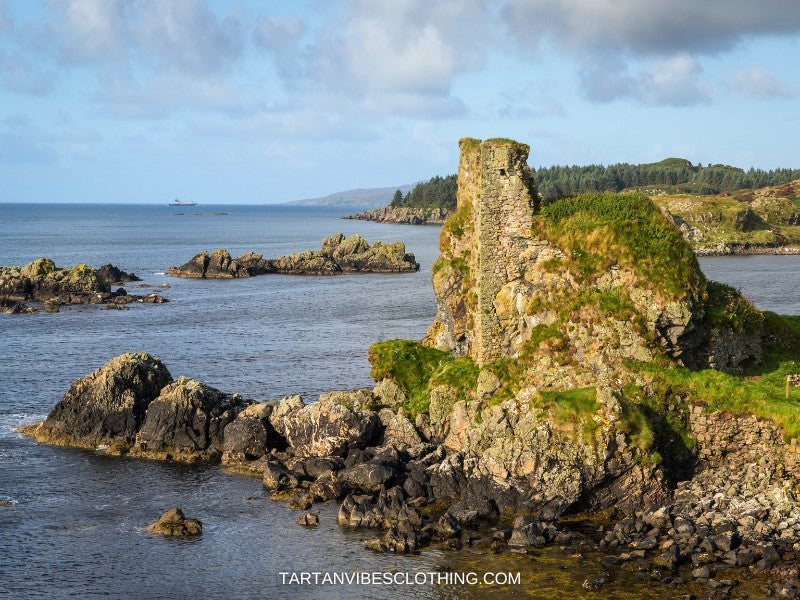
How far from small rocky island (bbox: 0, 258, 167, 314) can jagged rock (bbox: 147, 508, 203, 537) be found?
224 ft

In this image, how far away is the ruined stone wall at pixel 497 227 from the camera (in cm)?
4669

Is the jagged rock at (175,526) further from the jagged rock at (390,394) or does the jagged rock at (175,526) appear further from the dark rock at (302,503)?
the jagged rock at (390,394)

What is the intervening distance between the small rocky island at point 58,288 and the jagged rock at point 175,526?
68.1 meters

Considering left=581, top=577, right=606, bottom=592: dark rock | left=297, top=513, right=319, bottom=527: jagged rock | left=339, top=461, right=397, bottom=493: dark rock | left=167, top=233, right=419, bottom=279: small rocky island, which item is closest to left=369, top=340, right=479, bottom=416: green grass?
left=339, top=461, right=397, bottom=493: dark rock

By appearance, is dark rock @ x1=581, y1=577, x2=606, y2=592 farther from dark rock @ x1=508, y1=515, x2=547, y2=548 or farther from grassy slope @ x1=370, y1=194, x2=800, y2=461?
grassy slope @ x1=370, y1=194, x2=800, y2=461

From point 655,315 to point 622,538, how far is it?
11950 millimetres

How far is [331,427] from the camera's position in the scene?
4544cm

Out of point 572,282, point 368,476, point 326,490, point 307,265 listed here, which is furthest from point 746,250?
point 326,490

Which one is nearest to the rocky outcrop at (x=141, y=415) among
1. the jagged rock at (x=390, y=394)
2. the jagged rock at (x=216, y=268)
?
the jagged rock at (x=390, y=394)

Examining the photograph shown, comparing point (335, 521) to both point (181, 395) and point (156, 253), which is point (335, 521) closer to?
point (181, 395)

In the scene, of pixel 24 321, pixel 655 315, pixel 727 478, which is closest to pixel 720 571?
pixel 727 478

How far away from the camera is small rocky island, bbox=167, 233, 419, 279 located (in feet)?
461

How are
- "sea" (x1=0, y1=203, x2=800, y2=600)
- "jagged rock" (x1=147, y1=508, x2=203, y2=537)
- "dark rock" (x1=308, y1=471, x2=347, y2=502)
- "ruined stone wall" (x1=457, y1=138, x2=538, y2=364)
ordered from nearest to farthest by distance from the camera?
1. "sea" (x1=0, y1=203, x2=800, y2=600)
2. "jagged rock" (x1=147, y1=508, x2=203, y2=537)
3. "dark rock" (x1=308, y1=471, x2=347, y2=502)
4. "ruined stone wall" (x1=457, y1=138, x2=538, y2=364)

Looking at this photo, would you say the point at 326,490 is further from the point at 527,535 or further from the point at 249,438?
the point at 527,535
